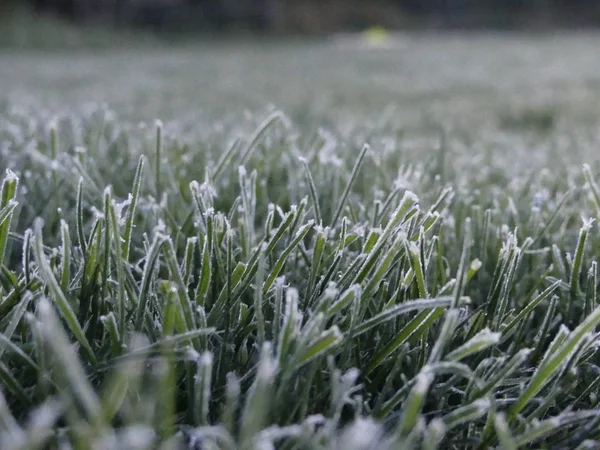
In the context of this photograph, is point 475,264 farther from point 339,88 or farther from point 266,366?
point 339,88

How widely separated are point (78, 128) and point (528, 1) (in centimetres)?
1497

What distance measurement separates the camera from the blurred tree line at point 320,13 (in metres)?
10.8

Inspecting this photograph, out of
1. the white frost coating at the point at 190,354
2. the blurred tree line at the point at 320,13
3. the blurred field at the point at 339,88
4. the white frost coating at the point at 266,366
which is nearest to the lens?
the white frost coating at the point at 266,366

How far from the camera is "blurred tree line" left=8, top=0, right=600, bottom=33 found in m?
10.8

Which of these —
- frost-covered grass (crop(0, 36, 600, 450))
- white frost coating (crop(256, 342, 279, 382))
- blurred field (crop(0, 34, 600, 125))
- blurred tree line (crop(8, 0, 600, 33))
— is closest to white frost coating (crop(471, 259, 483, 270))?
frost-covered grass (crop(0, 36, 600, 450))

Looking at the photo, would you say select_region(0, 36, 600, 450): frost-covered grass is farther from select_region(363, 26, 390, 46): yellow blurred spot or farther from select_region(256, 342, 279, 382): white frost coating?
select_region(363, 26, 390, 46): yellow blurred spot

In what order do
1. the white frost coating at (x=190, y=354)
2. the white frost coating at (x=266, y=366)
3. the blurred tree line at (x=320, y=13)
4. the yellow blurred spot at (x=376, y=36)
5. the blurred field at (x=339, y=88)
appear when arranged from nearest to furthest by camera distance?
the white frost coating at (x=266, y=366)
the white frost coating at (x=190, y=354)
the blurred field at (x=339, y=88)
the yellow blurred spot at (x=376, y=36)
the blurred tree line at (x=320, y=13)

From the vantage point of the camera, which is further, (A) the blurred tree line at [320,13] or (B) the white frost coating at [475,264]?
(A) the blurred tree line at [320,13]

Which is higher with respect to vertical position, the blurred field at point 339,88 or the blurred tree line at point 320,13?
the blurred tree line at point 320,13

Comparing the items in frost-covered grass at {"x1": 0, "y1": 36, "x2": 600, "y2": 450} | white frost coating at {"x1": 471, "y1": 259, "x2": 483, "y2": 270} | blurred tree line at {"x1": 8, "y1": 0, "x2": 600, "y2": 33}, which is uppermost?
blurred tree line at {"x1": 8, "y1": 0, "x2": 600, "y2": 33}

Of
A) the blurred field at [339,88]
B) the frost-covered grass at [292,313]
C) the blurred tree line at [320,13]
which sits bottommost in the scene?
the blurred field at [339,88]

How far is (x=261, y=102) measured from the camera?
2.69 m

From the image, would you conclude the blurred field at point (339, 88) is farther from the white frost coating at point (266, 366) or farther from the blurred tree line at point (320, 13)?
the blurred tree line at point (320, 13)

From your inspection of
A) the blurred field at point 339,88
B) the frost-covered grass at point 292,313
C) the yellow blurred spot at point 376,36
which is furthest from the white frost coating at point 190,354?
the yellow blurred spot at point 376,36
